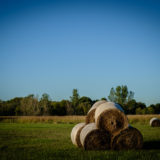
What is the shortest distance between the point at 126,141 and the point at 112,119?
1075 mm

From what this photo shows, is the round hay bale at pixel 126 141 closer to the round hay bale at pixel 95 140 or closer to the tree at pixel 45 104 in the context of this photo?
the round hay bale at pixel 95 140

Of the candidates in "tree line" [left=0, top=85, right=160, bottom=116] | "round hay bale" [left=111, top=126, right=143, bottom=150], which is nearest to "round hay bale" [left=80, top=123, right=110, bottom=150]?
"round hay bale" [left=111, top=126, right=143, bottom=150]

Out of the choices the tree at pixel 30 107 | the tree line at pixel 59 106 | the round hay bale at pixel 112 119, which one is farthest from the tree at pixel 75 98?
the round hay bale at pixel 112 119

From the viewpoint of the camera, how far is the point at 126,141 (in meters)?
9.23

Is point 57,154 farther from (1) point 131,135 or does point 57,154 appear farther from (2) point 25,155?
(1) point 131,135

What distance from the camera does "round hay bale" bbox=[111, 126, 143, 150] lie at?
9.24 metres

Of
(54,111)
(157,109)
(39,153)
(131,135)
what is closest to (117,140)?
(131,135)

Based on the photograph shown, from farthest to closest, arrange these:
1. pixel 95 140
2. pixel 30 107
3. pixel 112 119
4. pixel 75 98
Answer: pixel 75 98 → pixel 30 107 → pixel 112 119 → pixel 95 140

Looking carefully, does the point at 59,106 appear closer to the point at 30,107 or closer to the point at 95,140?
the point at 30,107

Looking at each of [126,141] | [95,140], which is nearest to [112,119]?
[126,141]

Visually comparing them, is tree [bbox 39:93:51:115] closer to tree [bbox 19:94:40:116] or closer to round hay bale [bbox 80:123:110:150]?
tree [bbox 19:94:40:116]

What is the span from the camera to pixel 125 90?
76.6 metres

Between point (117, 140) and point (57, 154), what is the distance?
268 cm

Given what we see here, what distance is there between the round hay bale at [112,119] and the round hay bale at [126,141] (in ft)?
1.00
